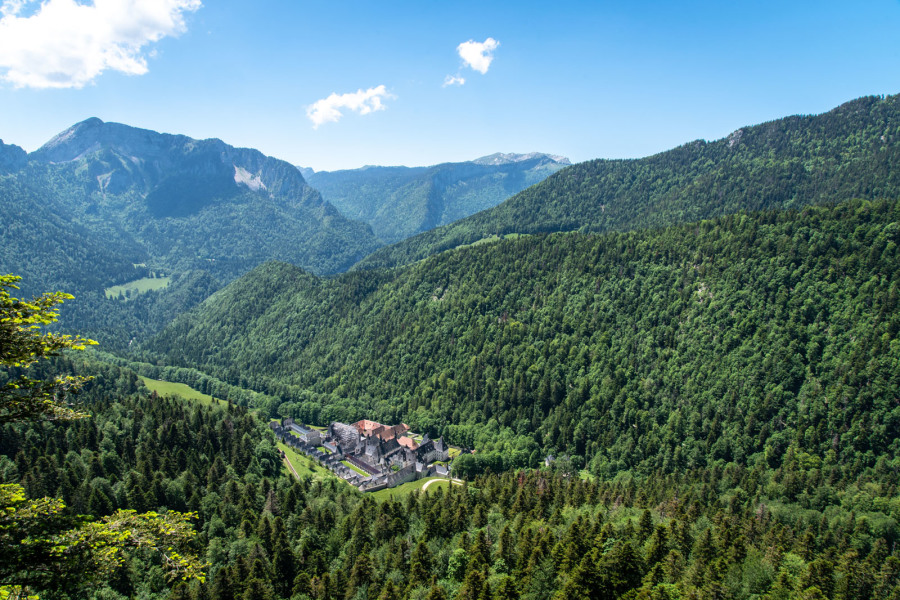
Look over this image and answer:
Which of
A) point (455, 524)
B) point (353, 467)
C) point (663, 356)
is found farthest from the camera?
point (663, 356)

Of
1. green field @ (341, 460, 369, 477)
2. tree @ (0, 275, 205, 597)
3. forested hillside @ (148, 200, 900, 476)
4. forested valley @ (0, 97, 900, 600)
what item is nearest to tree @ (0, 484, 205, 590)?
tree @ (0, 275, 205, 597)

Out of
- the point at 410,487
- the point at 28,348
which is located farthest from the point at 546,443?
the point at 28,348

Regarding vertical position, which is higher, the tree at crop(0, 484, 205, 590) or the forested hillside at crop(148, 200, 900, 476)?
the tree at crop(0, 484, 205, 590)

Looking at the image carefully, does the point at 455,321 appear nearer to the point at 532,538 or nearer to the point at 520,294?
the point at 520,294

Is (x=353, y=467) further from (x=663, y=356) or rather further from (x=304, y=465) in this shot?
(x=663, y=356)

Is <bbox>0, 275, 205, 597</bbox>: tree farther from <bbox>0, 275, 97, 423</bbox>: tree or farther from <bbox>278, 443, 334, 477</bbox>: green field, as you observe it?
<bbox>278, 443, 334, 477</bbox>: green field

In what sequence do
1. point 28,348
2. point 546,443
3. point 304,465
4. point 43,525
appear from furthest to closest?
point 546,443
point 304,465
point 43,525
point 28,348
